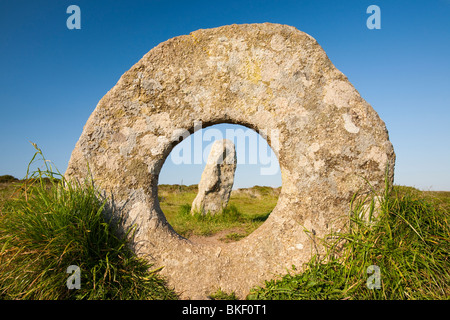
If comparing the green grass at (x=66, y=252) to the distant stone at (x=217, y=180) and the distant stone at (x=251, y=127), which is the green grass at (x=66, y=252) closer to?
the distant stone at (x=251, y=127)

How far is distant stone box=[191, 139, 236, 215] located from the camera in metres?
8.19

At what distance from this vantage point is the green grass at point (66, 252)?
111 inches

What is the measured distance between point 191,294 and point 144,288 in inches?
20.0

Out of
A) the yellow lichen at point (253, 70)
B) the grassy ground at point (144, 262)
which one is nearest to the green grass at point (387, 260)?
the grassy ground at point (144, 262)

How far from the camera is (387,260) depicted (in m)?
2.96

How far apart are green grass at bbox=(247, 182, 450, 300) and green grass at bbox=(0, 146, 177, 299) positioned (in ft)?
4.42

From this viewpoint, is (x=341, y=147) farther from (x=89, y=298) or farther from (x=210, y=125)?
(x=89, y=298)

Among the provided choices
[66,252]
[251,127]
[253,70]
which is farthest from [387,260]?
[66,252]

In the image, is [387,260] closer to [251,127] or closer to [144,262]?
[251,127]

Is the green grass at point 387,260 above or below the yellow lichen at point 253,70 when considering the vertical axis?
below

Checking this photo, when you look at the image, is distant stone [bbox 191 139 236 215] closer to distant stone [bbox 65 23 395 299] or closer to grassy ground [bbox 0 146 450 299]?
distant stone [bbox 65 23 395 299]

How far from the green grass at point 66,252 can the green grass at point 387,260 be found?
1.35 meters

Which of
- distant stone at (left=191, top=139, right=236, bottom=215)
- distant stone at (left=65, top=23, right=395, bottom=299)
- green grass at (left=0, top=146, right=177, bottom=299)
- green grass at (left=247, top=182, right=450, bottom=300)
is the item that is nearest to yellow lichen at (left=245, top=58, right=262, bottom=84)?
distant stone at (left=65, top=23, right=395, bottom=299)
